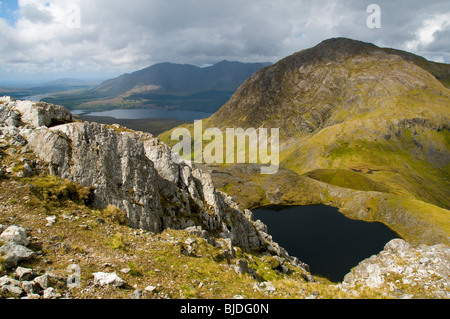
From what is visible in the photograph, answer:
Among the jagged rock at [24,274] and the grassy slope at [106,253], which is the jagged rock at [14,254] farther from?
the jagged rock at [24,274]

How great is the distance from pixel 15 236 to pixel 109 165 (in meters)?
13.1

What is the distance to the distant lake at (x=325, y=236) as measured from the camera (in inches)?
3733

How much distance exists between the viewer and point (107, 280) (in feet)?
43.3

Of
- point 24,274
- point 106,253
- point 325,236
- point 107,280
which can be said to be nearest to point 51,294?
point 24,274

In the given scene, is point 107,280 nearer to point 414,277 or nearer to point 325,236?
point 414,277

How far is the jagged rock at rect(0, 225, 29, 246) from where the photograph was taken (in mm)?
14044

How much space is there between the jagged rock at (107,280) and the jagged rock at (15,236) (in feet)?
16.7

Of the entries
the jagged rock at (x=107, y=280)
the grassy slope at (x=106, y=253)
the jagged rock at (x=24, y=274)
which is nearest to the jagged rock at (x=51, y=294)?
the grassy slope at (x=106, y=253)

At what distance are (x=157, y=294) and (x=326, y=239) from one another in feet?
385

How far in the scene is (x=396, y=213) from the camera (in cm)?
12762

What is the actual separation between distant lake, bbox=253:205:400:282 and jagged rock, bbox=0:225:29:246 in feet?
292

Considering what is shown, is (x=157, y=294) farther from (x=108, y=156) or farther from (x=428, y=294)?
(x=428, y=294)

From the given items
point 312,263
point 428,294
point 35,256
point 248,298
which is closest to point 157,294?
point 248,298

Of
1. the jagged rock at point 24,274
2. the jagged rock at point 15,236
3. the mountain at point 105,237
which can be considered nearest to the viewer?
the jagged rock at point 24,274
